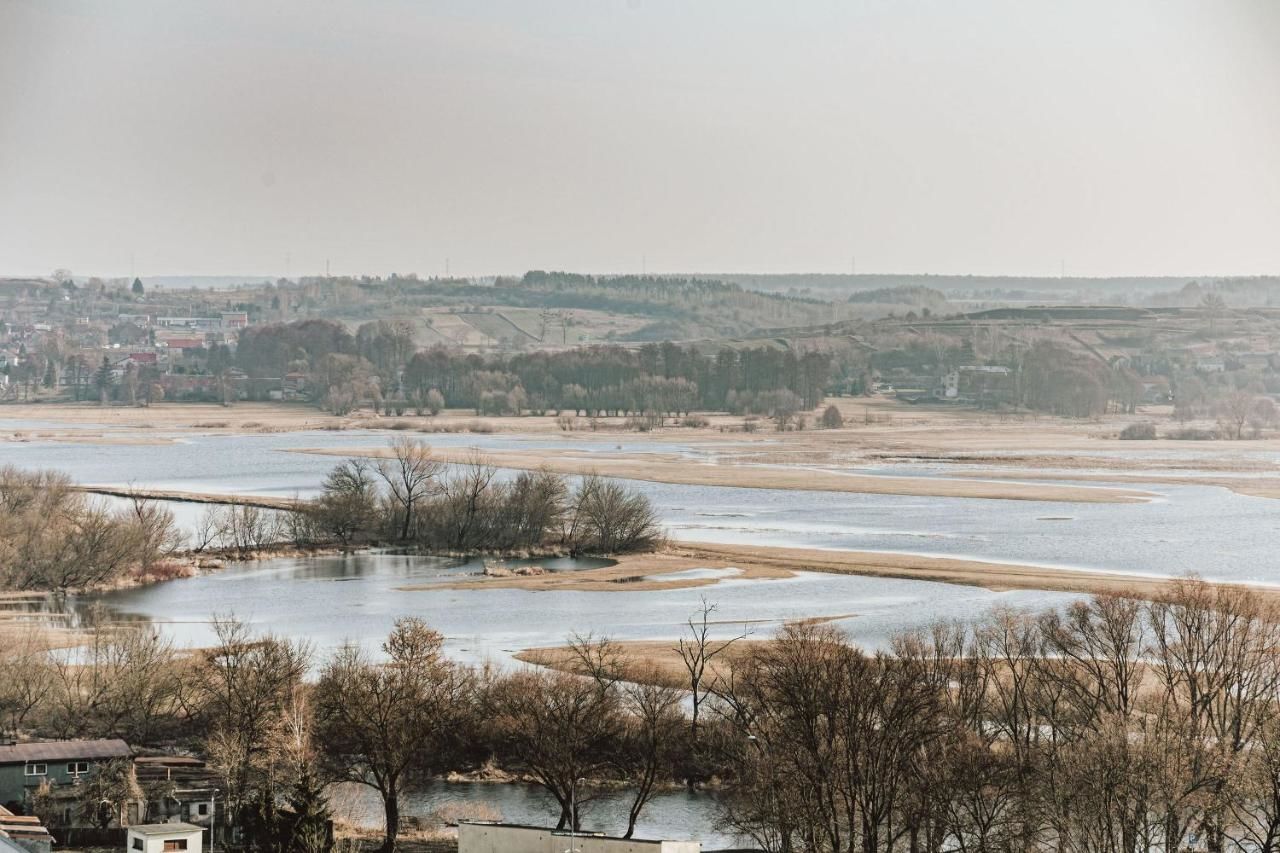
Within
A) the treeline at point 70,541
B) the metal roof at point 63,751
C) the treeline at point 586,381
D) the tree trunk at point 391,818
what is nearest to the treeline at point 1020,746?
the tree trunk at point 391,818

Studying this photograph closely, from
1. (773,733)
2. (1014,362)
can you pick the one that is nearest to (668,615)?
(773,733)

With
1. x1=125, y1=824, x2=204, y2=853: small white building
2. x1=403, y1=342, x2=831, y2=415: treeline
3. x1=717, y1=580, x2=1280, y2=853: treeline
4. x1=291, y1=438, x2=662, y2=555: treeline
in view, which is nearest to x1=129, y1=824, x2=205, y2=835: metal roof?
x1=125, y1=824, x2=204, y2=853: small white building

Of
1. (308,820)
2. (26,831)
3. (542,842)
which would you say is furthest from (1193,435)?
(26,831)

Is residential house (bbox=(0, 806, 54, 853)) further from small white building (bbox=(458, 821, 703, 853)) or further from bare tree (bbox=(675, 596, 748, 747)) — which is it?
bare tree (bbox=(675, 596, 748, 747))

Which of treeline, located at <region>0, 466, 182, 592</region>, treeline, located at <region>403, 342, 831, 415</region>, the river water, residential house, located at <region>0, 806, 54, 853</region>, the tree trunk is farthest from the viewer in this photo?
treeline, located at <region>403, 342, 831, 415</region>

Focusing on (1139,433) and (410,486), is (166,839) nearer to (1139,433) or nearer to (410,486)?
(410,486)

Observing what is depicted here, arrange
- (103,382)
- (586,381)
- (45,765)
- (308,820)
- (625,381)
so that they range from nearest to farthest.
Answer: (308,820)
(45,765)
(625,381)
(586,381)
(103,382)

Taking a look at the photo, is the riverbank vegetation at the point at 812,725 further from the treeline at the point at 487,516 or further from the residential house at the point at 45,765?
the treeline at the point at 487,516
